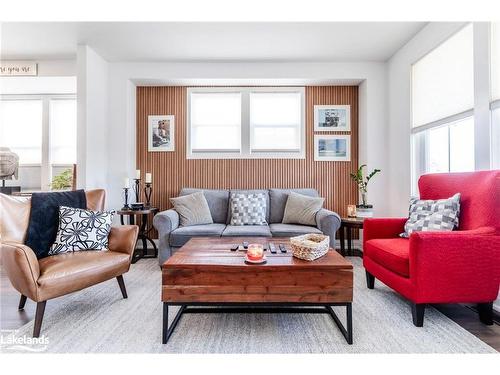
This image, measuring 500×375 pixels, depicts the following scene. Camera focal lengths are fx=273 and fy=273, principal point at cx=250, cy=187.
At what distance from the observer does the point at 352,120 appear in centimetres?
428

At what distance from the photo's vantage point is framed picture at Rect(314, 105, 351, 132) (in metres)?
4.27

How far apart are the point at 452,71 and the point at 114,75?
431 cm

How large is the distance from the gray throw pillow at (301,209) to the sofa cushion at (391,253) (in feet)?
3.25

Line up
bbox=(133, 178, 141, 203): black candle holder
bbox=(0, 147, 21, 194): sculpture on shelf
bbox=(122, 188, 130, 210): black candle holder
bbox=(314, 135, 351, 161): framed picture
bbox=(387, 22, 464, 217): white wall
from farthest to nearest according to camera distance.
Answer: bbox=(0, 147, 21, 194): sculpture on shelf → bbox=(314, 135, 351, 161): framed picture → bbox=(133, 178, 141, 203): black candle holder → bbox=(122, 188, 130, 210): black candle holder → bbox=(387, 22, 464, 217): white wall

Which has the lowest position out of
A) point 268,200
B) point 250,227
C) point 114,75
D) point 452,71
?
point 250,227

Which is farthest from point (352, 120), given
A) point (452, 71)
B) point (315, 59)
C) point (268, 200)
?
point (268, 200)

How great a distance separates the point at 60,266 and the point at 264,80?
11.2ft

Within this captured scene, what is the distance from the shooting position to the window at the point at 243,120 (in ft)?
14.1

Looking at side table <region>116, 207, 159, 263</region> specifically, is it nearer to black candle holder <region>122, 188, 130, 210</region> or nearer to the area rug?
black candle holder <region>122, 188, 130, 210</region>

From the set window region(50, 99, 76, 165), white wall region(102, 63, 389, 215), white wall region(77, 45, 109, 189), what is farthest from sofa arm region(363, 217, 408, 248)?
window region(50, 99, 76, 165)

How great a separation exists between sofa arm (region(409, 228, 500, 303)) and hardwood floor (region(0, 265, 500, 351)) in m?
0.24

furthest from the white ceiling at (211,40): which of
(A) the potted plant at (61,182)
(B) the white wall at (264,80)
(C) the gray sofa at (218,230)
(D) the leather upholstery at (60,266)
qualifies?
(D) the leather upholstery at (60,266)
